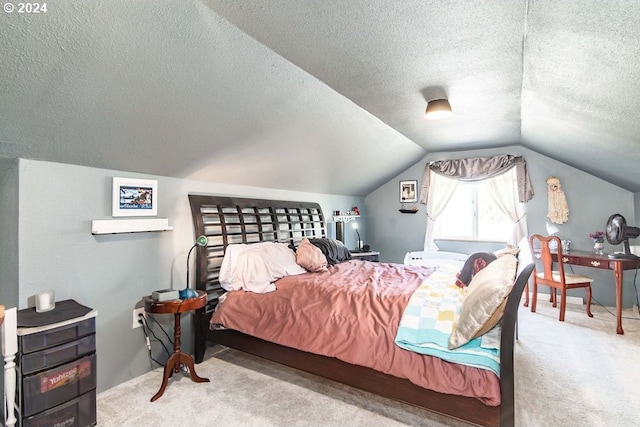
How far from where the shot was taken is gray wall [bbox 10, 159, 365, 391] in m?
2.00

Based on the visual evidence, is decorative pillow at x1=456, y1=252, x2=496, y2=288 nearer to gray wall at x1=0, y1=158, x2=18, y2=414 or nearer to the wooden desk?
the wooden desk

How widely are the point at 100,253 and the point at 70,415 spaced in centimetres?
100

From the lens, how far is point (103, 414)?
6.71 feet

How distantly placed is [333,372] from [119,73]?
2147 millimetres

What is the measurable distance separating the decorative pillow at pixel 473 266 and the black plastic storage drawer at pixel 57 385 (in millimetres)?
2630

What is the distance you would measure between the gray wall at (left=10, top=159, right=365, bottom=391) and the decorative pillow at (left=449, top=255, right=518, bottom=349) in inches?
89.5

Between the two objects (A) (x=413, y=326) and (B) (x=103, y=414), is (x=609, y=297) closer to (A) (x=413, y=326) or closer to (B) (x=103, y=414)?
(A) (x=413, y=326)

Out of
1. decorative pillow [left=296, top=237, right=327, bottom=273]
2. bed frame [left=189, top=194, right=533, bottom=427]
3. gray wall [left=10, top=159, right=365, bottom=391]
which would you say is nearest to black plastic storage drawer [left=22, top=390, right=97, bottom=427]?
gray wall [left=10, top=159, right=365, bottom=391]

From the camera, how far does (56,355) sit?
1777mm

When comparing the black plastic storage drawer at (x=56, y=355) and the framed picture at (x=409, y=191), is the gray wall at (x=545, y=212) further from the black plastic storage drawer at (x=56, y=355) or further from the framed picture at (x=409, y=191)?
the black plastic storage drawer at (x=56, y=355)

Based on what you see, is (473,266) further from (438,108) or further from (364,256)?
(364,256)

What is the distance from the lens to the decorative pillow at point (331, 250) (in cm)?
362

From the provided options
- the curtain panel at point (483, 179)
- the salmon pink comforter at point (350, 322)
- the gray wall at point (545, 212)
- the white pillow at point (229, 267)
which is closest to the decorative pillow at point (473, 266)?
the salmon pink comforter at point (350, 322)

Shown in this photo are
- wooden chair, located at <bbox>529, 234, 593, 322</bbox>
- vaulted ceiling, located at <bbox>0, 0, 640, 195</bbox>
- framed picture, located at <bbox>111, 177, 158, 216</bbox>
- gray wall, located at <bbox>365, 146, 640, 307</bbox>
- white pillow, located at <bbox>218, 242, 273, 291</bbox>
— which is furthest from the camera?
gray wall, located at <bbox>365, 146, 640, 307</bbox>
